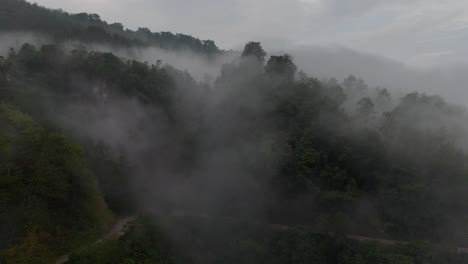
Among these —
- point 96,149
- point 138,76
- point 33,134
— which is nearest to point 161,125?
point 138,76

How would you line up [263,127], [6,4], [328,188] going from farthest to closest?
[6,4]
[263,127]
[328,188]

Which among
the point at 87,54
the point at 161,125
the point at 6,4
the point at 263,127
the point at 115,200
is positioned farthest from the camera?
the point at 6,4

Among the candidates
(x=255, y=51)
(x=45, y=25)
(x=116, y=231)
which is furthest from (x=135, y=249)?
(x=45, y=25)

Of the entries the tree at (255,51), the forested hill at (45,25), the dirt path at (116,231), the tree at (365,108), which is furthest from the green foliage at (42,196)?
the forested hill at (45,25)

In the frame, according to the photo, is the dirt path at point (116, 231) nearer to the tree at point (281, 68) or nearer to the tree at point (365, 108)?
the tree at point (365, 108)

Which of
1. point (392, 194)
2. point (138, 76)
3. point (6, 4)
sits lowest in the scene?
point (392, 194)

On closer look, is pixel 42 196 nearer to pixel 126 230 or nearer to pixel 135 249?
pixel 126 230

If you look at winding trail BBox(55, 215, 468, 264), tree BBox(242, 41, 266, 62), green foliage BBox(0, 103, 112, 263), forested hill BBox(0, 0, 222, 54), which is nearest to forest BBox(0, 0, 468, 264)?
green foliage BBox(0, 103, 112, 263)

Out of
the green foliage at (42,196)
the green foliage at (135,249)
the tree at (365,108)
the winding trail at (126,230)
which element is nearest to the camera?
the green foliage at (42,196)

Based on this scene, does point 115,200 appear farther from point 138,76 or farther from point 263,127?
point 138,76
